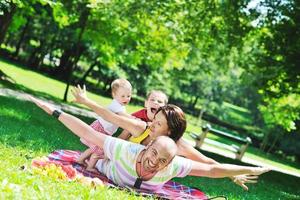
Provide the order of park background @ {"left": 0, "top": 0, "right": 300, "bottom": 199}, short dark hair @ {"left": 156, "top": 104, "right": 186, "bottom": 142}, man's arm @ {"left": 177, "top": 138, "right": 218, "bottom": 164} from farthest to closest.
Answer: park background @ {"left": 0, "top": 0, "right": 300, "bottom": 199} → man's arm @ {"left": 177, "top": 138, "right": 218, "bottom": 164} → short dark hair @ {"left": 156, "top": 104, "right": 186, "bottom": 142}

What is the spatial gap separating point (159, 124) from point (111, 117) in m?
0.80

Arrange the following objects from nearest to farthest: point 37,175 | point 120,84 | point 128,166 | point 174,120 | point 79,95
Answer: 1. point 37,175
2. point 174,120
3. point 128,166
4. point 79,95
5. point 120,84

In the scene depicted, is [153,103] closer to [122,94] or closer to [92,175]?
[122,94]

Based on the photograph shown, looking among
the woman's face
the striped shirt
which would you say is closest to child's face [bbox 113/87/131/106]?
the striped shirt

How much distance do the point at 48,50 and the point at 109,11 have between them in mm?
26999

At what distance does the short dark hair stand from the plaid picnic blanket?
0.90m

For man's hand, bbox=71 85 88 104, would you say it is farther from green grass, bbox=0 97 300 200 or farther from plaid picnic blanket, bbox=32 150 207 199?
green grass, bbox=0 97 300 200

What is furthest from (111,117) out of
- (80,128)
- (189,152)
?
(189,152)

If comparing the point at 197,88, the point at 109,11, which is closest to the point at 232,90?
the point at 197,88

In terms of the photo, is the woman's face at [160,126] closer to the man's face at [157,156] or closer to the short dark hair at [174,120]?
the short dark hair at [174,120]

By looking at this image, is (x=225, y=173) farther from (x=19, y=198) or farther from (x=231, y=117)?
(x=231, y=117)

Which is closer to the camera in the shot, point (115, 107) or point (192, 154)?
point (192, 154)

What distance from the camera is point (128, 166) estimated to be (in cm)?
671

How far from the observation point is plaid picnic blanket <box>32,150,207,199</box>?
6879mm
